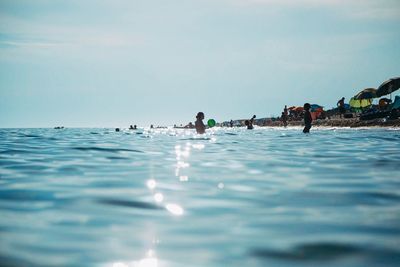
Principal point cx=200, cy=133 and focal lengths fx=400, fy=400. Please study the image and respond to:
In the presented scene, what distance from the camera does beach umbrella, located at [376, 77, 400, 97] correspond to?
31828 mm

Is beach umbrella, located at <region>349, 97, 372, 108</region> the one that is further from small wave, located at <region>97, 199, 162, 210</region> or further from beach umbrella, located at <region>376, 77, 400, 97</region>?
small wave, located at <region>97, 199, 162, 210</region>

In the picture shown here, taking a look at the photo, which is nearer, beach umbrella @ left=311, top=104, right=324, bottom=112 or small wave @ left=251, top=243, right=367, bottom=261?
small wave @ left=251, top=243, right=367, bottom=261

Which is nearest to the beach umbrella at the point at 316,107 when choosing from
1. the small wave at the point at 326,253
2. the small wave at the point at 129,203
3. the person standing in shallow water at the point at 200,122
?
the person standing in shallow water at the point at 200,122

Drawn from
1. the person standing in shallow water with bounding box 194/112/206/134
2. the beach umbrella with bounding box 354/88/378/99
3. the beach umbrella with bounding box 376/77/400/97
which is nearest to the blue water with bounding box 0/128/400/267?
the person standing in shallow water with bounding box 194/112/206/134

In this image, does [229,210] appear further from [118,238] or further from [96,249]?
[96,249]

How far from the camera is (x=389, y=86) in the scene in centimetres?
3228

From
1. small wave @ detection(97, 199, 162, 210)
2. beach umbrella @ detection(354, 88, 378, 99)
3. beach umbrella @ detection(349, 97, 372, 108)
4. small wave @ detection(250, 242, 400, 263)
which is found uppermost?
beach umbrella @ detection(354, 88, 378, 99)

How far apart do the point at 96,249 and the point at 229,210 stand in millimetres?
1605

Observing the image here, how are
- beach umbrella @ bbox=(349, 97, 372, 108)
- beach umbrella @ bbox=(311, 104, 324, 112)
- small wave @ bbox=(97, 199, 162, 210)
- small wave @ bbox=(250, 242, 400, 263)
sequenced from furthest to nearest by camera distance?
1. beach umbrella @ bbox=(311, 104, 324, 112)
2. beach umbrella @ bbox=(349, 97, 372, 108)
3. small wave @ bbox=(97, 199, 162, 210)
4. small wave @ bbox=(250, 242, 400, 263)

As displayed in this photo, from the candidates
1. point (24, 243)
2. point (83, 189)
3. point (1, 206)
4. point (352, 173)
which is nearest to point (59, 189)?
point (83, 189)

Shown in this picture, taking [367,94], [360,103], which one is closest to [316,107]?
[360,103]

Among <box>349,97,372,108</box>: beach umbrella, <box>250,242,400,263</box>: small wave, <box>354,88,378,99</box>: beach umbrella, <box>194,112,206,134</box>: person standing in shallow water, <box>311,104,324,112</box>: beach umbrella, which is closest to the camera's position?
<box>250,242,400,263</box>: small wave

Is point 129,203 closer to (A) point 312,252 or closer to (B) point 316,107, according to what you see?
(A) point 312,252

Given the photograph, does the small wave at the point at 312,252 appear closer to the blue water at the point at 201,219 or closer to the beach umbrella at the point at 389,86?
the blue water at the point at 201,219
